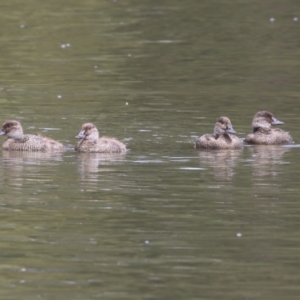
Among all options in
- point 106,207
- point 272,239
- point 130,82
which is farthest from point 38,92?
point 272,239

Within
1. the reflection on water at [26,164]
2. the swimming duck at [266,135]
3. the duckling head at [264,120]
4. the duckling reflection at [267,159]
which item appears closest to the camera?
the reflection on water at [26,164]

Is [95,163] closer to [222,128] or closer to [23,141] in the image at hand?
[23,141]

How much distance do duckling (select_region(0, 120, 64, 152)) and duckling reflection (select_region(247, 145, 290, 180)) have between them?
2904 millimetres

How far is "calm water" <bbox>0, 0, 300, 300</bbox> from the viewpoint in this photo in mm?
9984

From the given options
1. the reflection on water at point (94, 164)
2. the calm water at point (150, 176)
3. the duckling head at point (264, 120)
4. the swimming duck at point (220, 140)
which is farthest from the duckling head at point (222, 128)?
the reflection on water at point (94, 164)

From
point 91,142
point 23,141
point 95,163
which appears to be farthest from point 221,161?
point 23,141

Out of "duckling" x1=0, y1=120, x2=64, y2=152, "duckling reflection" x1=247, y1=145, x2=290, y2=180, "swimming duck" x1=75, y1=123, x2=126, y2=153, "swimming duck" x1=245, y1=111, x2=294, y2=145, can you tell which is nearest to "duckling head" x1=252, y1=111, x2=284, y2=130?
"swimming duck" x1=245, y1=111, x2=294, y2=145

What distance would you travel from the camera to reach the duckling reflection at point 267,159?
14.6 m

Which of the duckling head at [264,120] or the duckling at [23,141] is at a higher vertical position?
the duckling head at [264,120]

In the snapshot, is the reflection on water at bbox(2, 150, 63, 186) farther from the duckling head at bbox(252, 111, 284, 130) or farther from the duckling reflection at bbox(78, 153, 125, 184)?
the duckling head at bbox(252, 111, 284, 130)

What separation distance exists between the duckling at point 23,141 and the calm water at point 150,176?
0.88ft

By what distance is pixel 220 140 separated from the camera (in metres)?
16.6

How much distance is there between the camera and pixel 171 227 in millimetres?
11586

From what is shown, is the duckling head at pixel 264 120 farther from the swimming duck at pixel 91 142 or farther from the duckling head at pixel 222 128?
the swimming duck at pixel 91 142
